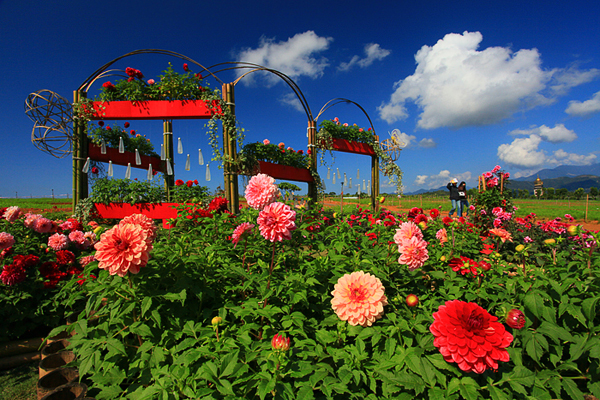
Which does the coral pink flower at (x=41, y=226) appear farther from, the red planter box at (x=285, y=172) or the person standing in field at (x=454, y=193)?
the person standing in field at (x=454, y=193)

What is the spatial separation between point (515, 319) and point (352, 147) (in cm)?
715

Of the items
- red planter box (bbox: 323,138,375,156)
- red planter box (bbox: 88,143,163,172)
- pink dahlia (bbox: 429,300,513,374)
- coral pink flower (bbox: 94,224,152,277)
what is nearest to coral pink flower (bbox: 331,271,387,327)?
pink dahlia (bbox: 429,300,513,374)

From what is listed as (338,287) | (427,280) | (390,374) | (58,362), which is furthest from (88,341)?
(427,280)

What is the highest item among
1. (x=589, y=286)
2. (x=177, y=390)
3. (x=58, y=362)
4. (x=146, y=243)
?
(x=146, y=243)

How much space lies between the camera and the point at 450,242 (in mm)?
2105

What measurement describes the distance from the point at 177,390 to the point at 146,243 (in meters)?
0.59

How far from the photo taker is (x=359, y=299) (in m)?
1.15

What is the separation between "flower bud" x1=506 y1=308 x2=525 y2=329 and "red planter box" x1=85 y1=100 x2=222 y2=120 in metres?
5.22

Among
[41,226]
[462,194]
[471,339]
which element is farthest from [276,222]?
[462,194]

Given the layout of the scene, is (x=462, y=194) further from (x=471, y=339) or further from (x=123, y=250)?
(x=123, y=250)

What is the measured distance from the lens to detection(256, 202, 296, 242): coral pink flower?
4.07ft

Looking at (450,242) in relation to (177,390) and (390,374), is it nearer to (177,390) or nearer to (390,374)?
(390,374)

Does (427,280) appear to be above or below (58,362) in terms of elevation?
above

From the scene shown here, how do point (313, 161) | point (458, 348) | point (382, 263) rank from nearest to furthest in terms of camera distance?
point (458, 348), point (382, 263), point (313, 161)
